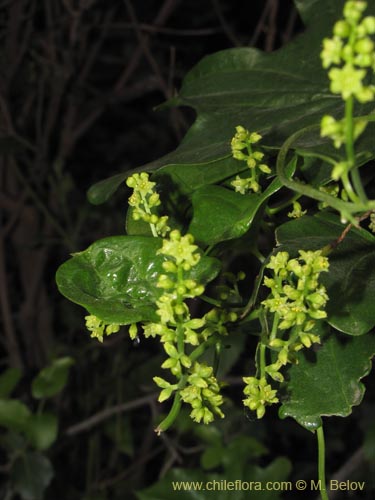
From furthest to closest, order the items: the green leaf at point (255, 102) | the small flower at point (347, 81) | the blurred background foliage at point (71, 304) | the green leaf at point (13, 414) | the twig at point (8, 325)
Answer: the twig at point (8, 325), the blurred background foliage at point (71, 304), the green leaf at point (13, 414), the green leaf at point (255, 102), the small flower at point (347, 81)

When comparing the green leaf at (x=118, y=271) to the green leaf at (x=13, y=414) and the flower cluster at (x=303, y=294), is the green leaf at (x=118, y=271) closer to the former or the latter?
the flower cluster at (x=303, y=294)

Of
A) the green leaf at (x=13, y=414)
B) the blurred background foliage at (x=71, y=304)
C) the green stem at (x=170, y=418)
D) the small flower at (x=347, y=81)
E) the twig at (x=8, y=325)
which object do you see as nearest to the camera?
the small flower at (x=347, y=81)

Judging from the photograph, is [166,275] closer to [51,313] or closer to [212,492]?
[212,492]

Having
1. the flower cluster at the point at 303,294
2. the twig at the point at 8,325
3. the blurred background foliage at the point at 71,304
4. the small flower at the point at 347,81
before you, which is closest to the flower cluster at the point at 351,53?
the small flower at the point at 347,81

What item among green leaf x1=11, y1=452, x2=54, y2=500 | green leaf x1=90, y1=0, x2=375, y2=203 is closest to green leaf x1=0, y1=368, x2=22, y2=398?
green leaf x1=11, y1=452, x2=54, y2=500

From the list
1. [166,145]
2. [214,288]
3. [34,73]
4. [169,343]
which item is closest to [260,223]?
[214,288]
